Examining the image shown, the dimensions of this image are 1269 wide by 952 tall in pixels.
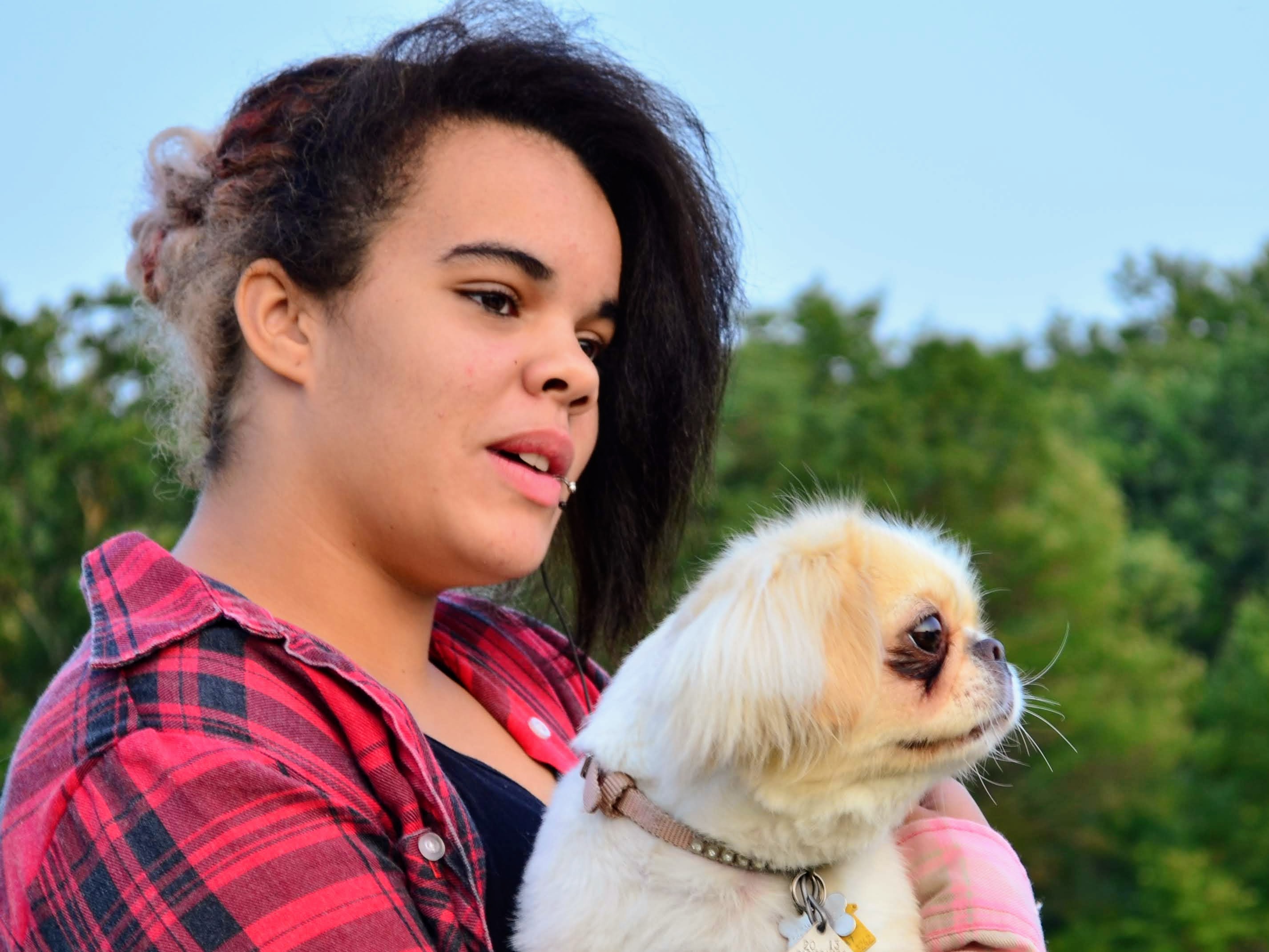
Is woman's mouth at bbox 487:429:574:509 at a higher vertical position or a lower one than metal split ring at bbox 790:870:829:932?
higher

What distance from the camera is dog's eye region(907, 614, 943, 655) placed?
2.18m

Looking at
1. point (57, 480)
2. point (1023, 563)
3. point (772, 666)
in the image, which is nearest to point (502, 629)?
point (772, 666)

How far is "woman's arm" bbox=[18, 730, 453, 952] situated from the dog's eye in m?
0.89

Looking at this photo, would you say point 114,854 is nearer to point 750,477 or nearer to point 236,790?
point 236,790

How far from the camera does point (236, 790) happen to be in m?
1.87

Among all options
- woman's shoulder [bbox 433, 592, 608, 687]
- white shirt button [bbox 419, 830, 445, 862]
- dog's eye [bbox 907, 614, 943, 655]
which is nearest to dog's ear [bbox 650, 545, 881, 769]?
dog's eye [bbox 907, 614, 943, 655]

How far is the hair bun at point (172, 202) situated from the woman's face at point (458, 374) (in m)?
0.46

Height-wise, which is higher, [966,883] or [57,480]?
[57,480]

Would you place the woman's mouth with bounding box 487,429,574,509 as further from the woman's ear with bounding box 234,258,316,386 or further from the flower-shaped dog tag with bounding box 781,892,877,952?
the flower-shaped dog tag with bounding box 781,892,877,952

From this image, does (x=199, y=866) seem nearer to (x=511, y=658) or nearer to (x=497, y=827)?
(x=497, y=827)

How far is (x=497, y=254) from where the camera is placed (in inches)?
92.0

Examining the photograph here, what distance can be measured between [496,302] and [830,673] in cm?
88

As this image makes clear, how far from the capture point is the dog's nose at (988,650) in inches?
88.9

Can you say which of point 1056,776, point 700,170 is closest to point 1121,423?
point 1056,776
